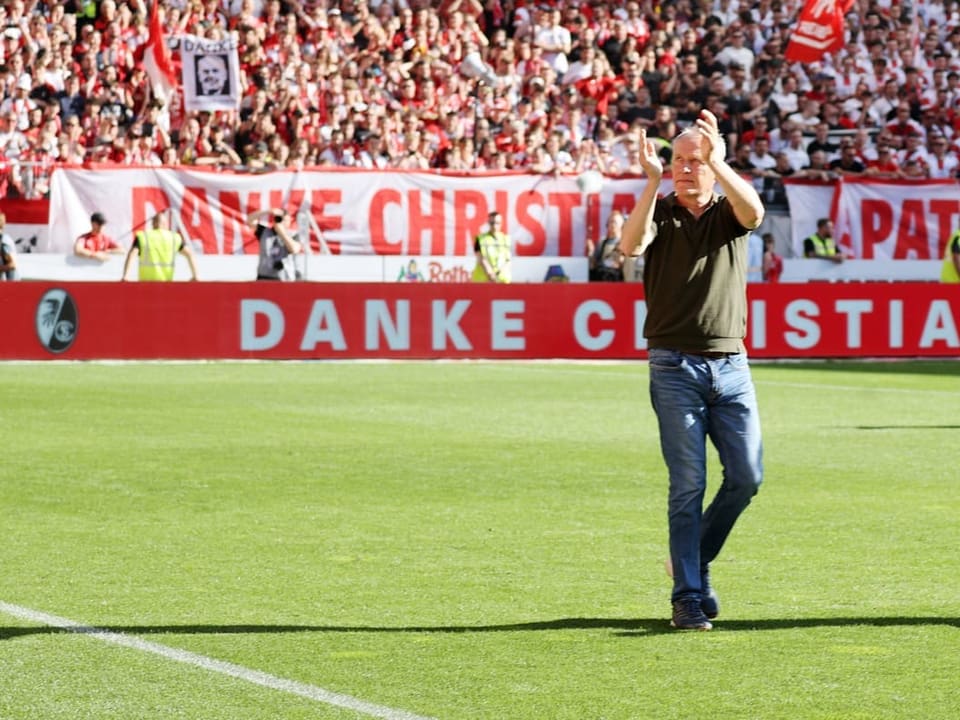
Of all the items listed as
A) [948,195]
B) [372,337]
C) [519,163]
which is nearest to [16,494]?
[372,337]

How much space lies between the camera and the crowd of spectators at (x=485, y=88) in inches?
1104

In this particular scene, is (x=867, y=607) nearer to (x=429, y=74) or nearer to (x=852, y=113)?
(x=429, y=74)

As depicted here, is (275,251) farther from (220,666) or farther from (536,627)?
(220,666)

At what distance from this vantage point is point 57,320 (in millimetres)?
23156

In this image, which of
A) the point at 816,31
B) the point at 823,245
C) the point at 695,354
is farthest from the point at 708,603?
the point at 816,31

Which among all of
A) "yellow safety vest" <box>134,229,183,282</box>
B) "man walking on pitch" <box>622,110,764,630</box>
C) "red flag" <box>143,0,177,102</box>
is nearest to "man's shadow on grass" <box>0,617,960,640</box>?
"man walking on pitch" <box>622,110,764,630</box>

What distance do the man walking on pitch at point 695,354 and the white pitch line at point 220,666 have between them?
1707 millimetres

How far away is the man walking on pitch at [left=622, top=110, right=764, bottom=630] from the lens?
7074mm

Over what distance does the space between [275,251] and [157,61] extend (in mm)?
3849

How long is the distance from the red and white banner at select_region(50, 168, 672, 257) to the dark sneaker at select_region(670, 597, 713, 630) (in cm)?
2093

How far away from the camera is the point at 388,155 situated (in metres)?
29.3

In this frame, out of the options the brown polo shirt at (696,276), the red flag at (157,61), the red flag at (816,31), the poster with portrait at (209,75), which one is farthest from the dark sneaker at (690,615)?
the red flag at (816,31)

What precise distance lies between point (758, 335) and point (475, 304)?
12.8 feet

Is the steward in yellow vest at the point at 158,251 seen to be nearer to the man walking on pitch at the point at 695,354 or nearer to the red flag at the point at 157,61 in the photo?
the red flag at the point at 157,61
